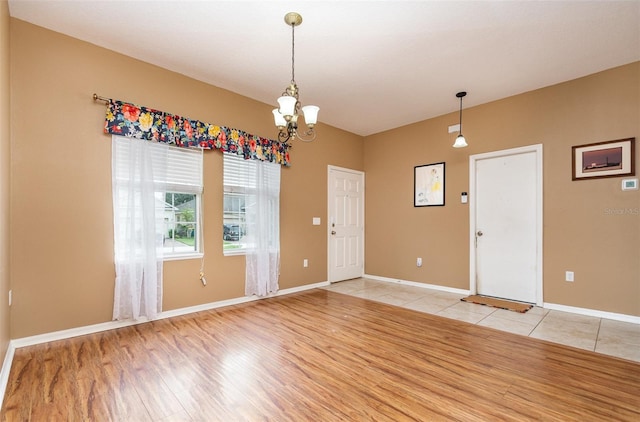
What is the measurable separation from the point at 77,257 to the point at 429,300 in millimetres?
4307

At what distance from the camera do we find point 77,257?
285cm

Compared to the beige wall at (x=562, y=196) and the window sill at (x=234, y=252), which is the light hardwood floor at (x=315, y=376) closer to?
the window sill at (x=234, y=252)

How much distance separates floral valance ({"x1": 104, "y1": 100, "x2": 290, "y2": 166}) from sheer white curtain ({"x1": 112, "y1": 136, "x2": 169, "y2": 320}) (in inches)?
5.3

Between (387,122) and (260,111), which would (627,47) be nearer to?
(387,122)

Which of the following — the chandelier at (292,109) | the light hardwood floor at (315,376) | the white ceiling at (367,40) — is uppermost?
the white ceiling at (367,40)

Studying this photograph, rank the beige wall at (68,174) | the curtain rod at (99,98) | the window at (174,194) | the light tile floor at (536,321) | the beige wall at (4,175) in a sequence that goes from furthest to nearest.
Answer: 1. the window at (174,194)
2. the curtain rod at (99,98)
3. the light tile floor at (536,321)
4. the beige wall at (68,174)
5. the beige wall at (4,175)

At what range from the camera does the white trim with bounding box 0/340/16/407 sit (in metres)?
1.93

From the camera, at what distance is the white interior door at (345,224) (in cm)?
538

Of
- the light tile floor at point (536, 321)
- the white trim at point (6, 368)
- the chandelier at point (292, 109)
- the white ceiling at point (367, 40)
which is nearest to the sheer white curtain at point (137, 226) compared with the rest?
the white trim at point (6, 368)

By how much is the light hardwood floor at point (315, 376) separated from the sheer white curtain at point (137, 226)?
0.31m

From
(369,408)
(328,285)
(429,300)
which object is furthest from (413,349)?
(328,285)

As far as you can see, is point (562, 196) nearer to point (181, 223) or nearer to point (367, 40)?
point (367, 40)

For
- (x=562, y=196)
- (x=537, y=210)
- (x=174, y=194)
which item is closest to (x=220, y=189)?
(x=174, y=194)

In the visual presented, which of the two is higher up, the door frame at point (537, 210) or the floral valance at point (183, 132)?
the floral valance at point (183, 132)
